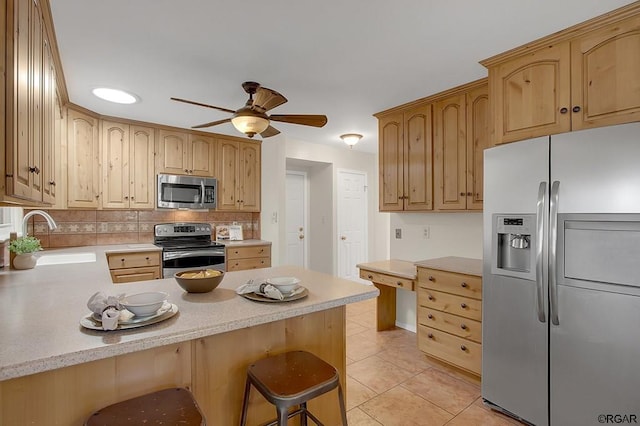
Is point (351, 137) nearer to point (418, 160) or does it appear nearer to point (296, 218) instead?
point (418, 160)

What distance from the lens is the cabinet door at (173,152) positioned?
379cm

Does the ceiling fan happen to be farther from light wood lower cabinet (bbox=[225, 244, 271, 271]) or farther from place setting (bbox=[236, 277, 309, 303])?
light wood lower cabinet (bbox=[225, 244, 271, 271])

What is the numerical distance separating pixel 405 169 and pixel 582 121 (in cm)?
152

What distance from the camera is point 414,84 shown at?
8.55 feet

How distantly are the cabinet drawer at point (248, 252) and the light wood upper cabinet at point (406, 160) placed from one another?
174cm

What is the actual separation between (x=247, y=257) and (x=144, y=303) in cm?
299

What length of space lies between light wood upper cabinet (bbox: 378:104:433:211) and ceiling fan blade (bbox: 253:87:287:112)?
1.53m

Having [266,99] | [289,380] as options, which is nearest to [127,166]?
[266,99]

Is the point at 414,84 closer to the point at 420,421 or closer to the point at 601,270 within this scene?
the point at 601,270

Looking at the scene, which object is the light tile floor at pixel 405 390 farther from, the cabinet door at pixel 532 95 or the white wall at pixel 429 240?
the cabinet door at pixel 532 95

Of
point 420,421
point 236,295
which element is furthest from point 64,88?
point 420,421

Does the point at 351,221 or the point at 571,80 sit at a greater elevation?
the point at 571,80

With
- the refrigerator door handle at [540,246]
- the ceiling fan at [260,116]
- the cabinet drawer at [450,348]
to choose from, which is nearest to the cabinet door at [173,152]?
the ceiling fan at [260,116]

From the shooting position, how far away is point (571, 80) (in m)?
1.87
